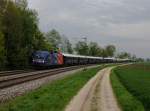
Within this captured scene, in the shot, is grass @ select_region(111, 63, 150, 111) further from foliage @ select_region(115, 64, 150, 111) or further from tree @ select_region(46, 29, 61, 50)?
tree @ select_region(46, 29, 61, 50)

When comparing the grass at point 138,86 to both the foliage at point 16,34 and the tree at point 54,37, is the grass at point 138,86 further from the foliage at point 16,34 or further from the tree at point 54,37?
the tree at point 54,37

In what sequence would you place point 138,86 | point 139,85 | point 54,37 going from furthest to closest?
point 54,37
point 139,85
point 138,86

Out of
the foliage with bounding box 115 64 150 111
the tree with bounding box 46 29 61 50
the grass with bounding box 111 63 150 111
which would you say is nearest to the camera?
the grass with bounding box 111 63 150 111

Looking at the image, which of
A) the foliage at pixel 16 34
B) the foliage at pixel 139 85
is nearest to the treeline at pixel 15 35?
the foliage at pixel 16 34

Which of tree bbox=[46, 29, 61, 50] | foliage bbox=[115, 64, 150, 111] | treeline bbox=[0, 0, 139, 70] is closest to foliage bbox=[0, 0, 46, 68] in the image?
treeline bbox=[0, 0, 139, 70]

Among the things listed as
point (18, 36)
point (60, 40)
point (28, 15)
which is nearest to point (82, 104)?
point (18, 36)

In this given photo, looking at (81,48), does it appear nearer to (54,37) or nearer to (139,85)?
(54,37)

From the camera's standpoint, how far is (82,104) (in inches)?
782

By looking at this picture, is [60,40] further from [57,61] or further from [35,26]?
[57,61]

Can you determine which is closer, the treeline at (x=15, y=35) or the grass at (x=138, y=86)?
the grass at (x=138, y=86)

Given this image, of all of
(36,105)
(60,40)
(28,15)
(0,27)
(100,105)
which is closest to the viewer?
(36,105)

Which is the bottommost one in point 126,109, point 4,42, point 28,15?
point 126,109

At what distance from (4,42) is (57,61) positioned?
39.8ft

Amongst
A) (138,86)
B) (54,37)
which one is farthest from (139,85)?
(54,37)
